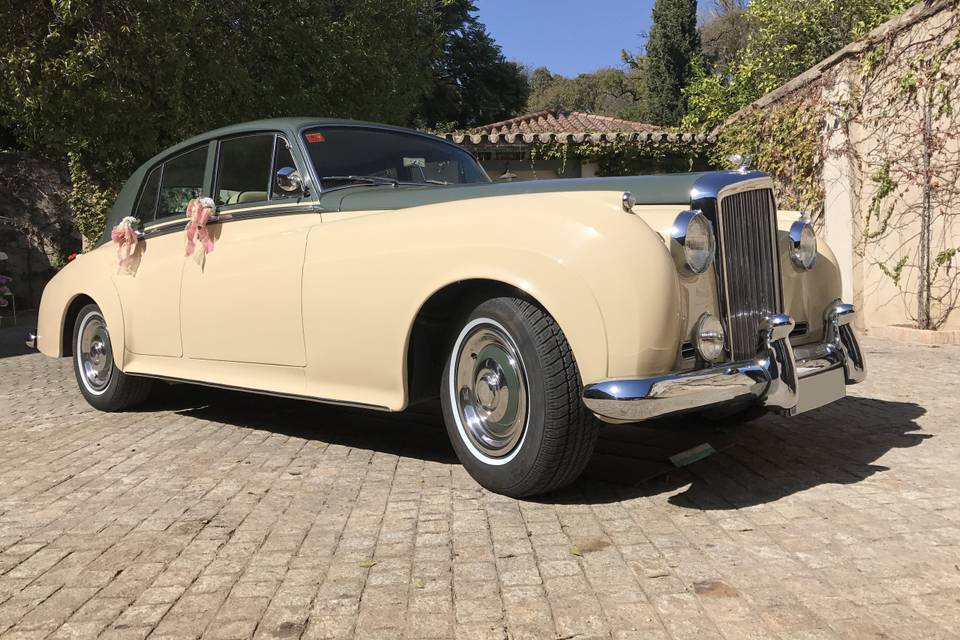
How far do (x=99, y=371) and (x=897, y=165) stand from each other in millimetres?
7650

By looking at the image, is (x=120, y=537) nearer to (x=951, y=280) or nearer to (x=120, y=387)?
(x=120, y=387)

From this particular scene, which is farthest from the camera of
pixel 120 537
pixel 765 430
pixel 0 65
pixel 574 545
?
pixel 0 65

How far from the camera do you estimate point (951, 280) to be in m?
7.54

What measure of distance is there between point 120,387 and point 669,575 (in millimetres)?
4062

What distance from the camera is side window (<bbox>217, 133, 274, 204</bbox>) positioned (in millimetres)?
4242

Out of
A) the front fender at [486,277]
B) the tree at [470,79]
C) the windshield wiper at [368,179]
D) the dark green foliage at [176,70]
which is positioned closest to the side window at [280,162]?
the windshield wiper at [368,179]

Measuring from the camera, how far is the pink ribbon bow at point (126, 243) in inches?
193

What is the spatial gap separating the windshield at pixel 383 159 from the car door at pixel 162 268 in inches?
38.3

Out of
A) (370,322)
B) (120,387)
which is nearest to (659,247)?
(370,322)

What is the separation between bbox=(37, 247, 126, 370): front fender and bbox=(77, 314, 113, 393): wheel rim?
0.59 feet


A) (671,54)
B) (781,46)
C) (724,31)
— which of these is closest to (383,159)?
(781,46)

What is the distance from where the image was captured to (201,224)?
4.37 meters

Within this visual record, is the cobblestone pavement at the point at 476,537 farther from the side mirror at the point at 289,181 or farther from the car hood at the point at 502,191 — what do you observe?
the side mirror at the point at 289,181

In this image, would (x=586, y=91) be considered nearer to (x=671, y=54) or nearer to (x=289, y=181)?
(x=671, y=54)
